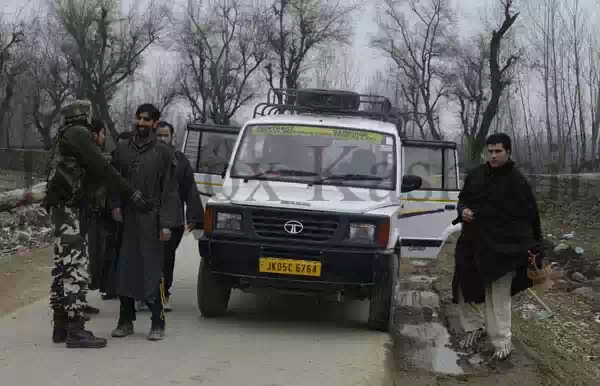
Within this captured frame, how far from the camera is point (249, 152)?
774 cm

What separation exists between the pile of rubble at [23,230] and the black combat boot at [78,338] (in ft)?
22.4

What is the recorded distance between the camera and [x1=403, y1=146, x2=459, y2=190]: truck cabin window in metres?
9.54

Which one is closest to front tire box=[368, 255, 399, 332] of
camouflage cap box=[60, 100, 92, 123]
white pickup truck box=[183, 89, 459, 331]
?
white pickup truck box=[183, 89, 459, 331]

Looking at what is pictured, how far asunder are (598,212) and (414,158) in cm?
1169

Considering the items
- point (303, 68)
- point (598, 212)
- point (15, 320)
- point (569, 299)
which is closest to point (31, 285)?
point (15, 320)

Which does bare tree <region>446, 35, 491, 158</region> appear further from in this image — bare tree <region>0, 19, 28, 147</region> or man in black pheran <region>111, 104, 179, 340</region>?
man in black pheran <region>111, 104, 179, 340</region>

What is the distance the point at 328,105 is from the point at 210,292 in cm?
316

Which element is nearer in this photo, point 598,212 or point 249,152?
point 249,152

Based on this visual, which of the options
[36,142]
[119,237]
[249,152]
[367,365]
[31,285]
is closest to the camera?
[367,365]

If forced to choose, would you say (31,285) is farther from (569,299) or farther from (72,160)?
(569,299)

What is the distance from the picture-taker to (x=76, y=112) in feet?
19.1

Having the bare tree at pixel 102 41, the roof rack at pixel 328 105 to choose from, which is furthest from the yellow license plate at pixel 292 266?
the bare tree at pixel 102 41

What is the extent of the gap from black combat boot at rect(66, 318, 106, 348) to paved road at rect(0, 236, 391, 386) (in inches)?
3.5

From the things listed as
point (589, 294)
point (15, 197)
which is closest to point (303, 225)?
point (589, 294)
